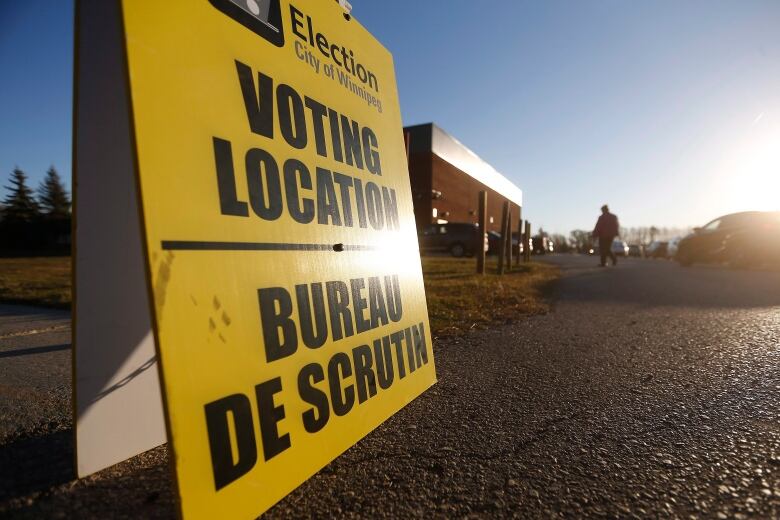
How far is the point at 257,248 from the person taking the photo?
104cm

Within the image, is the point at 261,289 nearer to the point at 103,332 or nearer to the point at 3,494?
the point at 103,332

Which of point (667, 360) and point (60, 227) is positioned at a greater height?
point (60, 227)

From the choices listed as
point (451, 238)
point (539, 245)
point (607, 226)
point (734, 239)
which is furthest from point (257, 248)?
point (539, 245)

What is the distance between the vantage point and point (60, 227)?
102ft

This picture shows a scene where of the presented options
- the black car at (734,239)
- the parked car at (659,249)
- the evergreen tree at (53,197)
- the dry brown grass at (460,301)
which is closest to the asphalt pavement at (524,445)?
the dry brown grass at (460,301)

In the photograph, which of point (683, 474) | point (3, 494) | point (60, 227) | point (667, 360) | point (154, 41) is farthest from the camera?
point (60, 227)

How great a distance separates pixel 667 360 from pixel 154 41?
9.04 ft

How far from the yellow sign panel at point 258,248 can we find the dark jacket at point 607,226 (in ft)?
33.7

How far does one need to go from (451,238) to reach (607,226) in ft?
23.2

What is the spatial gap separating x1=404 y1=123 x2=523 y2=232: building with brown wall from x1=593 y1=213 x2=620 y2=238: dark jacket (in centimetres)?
896

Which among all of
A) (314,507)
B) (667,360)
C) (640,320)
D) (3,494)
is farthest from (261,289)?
(640,320)

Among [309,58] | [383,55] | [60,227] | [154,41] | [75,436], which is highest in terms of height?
[60,227]

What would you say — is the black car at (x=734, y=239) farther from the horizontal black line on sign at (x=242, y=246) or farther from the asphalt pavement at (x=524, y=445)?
the horizontal black line on sign at (x=242, y=246)

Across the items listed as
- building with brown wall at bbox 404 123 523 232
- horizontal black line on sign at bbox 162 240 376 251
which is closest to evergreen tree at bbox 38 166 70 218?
building with brown wall at bbox 404 123 523 232
